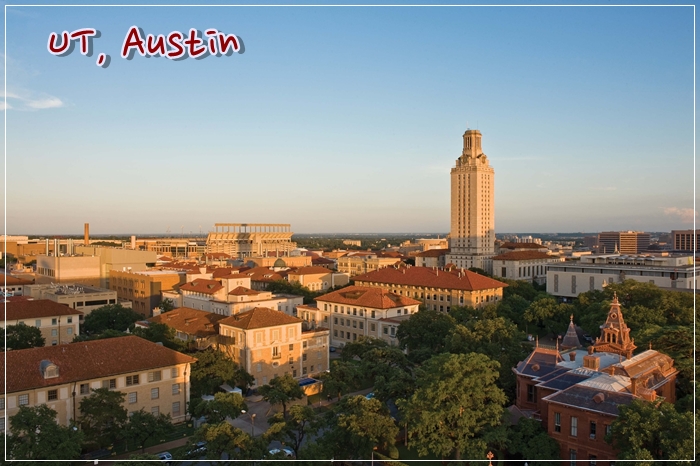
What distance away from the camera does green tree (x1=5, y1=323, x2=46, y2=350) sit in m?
46.8

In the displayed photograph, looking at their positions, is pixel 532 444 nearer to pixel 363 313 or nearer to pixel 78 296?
pixel 363 313

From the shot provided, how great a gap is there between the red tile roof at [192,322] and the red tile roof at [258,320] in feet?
8.00

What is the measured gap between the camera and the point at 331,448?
90.9ft

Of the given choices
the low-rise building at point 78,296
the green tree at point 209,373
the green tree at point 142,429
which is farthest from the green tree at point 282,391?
the low-rise building at point 78,296

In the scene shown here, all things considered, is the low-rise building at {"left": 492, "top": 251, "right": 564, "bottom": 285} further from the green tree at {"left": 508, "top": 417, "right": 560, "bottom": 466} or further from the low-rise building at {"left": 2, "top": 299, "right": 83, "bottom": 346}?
the green tree at {"left": 508, "top": 417, "right": 560, "bottom": 466}

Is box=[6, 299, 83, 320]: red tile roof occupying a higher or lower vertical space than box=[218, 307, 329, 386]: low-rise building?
higher

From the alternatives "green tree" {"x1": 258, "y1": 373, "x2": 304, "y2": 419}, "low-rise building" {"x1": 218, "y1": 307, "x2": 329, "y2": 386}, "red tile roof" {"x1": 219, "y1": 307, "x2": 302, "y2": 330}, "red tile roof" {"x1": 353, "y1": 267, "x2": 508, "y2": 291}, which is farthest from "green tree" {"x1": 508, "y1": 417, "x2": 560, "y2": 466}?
"red tile roof" {"x1": 353, "y1": 267, "x2": 508, "y2": 291}

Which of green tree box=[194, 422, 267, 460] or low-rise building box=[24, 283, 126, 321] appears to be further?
low-rise building box=[24, 283, 126, 321]

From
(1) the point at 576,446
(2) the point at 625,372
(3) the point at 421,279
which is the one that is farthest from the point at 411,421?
(3) the point at 421,279

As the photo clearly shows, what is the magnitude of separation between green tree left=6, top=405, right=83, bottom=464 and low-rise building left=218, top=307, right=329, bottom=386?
19.5 metres

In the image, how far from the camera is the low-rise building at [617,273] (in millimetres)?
81312

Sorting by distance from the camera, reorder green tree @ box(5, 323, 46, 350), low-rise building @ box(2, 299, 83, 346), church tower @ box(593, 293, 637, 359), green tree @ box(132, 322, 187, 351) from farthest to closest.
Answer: low-rise building @ box(2, 299, 83, 346)
green tree @ box(132, 322, 187, 351)
green tree @ box(5, 323, 46, 350)
church tower @ box(593, 293, 637, 359)

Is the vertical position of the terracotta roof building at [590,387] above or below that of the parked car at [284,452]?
above

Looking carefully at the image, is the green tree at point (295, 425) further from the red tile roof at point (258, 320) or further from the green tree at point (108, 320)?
the green tree at point (108, 320)
